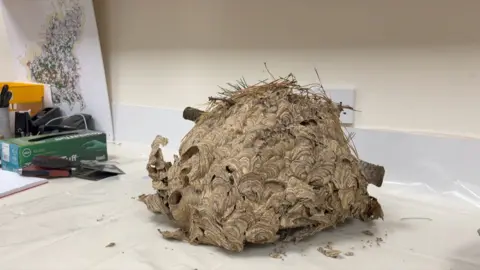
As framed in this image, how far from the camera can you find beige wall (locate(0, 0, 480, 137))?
85 cm

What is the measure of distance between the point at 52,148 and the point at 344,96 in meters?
0.68

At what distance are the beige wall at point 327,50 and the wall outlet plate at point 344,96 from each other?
15mm

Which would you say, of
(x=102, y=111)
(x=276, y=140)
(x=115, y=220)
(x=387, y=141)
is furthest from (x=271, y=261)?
(x=102, y=111)

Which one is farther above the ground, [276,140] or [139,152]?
[276,140]

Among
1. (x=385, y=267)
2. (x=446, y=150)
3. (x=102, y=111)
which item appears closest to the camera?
(x=385, y=267)

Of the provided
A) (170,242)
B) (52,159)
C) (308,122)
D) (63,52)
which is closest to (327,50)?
(308,122)

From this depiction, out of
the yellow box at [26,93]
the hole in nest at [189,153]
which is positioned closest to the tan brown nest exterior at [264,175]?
the hole in nest at [189,153]

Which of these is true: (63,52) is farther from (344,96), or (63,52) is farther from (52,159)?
(344,96)

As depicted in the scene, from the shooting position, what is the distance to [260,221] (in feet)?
2.01

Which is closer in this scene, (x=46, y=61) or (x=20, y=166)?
(x=20, y=166)

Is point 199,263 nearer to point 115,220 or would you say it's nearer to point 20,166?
point 115,220

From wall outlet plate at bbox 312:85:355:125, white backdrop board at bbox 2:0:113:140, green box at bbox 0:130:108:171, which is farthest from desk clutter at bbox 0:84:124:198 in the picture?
wall outlet plate at bbox 312:85:355:125

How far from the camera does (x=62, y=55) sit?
4.78 feet

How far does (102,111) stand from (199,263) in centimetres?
90
